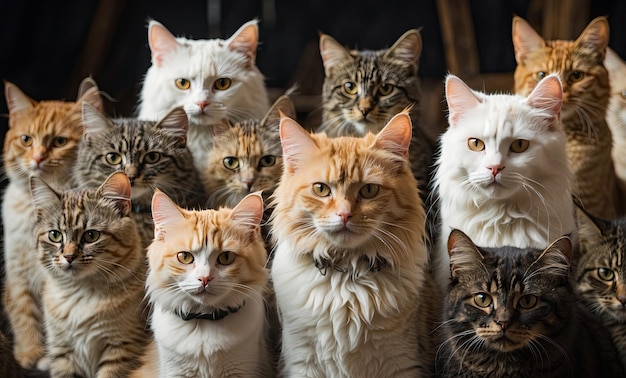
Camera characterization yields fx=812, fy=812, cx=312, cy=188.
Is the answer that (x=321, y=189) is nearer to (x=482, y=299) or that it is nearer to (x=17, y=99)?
(x=482, y=299)

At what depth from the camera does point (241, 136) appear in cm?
296

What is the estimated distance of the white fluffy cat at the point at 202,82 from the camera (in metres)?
3.14

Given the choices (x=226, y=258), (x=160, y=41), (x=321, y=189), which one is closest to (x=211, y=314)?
(x=226, y=258)

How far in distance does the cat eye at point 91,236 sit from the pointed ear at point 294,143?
0.67 m

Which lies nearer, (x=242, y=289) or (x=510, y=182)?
(x=242, y=289)

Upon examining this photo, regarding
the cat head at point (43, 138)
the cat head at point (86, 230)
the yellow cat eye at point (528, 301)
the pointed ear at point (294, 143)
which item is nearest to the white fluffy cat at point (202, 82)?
the cat head at point (43, 138)

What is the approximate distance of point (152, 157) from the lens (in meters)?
2.87

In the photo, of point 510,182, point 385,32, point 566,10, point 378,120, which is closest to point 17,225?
point 378,120

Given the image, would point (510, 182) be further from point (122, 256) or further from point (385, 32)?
point (385, 32)

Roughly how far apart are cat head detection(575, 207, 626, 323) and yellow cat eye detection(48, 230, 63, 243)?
5.51 ft

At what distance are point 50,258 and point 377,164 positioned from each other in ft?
3.60

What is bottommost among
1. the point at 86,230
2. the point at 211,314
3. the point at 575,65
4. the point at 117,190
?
the point at 211,314

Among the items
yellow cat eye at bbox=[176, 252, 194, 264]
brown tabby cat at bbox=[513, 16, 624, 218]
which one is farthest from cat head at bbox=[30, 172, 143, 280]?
brown tabby cat at bbox=[513, 16, 624, 218]

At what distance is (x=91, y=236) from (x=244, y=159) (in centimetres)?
62
